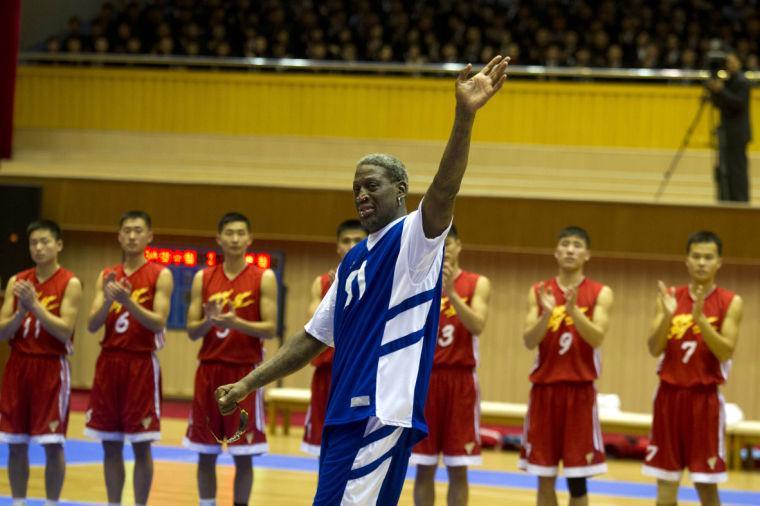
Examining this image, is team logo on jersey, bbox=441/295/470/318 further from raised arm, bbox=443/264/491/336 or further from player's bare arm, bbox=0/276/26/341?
player's bare arm, bbox=0/276/26/341

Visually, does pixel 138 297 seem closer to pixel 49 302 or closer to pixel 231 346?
pixel 49 302

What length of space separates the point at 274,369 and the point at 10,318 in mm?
4102

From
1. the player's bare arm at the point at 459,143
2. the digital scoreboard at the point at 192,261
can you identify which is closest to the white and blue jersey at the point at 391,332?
the player's bare arm at the point at 459,143

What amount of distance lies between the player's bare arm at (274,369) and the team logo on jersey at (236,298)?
3.40m

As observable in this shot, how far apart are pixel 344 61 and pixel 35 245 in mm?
8409

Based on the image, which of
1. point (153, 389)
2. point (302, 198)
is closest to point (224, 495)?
point (153, 389)

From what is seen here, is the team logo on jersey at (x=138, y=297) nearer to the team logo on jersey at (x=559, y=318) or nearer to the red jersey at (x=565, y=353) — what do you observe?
the red jersey at (x=565, y=353)

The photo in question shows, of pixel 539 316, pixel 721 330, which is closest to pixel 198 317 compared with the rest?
pixel 539 316

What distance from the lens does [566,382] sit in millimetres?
7207

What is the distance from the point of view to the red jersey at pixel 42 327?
7.43 metres

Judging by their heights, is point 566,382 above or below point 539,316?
below

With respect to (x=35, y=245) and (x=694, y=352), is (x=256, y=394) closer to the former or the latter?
(x=35, y=245)

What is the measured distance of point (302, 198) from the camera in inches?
514

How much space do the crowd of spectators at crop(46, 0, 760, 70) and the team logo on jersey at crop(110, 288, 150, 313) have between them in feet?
27.7
